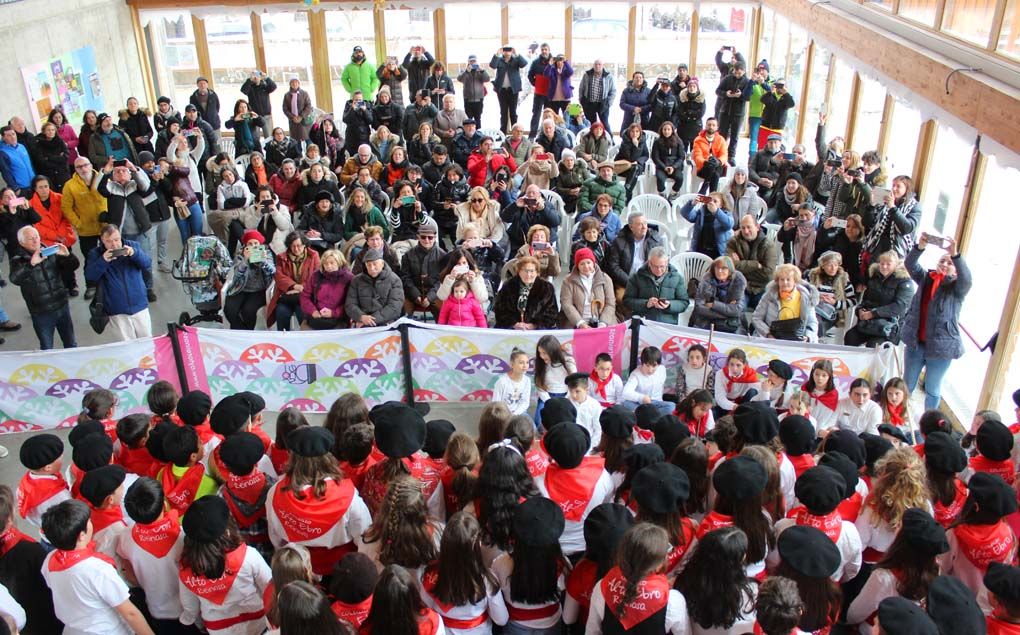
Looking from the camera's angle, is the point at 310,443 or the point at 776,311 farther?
the point at 776,311

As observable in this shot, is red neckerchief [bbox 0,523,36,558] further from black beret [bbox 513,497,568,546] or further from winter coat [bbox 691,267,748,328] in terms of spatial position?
winter coat [bbox 691,267,748,328]

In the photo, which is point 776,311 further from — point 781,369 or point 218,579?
point 218,579

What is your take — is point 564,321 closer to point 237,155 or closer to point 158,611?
point 158,611

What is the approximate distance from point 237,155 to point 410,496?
35.4 ft

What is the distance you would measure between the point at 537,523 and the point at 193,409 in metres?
2.61

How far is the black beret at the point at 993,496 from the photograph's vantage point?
3.94m

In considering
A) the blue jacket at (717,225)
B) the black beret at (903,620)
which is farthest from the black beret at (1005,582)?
the blue jacket at (717,225)

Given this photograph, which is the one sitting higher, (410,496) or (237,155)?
(410,496)

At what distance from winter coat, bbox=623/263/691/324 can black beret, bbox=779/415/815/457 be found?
2.86 meters

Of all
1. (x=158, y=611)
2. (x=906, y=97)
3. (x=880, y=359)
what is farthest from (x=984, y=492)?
(x=906, y=97)

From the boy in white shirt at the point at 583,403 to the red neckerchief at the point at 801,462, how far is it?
144 centimetres

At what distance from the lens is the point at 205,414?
17.3ft

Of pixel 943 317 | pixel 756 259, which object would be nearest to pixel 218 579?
pixel 943 317

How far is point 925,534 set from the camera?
3.66 m
